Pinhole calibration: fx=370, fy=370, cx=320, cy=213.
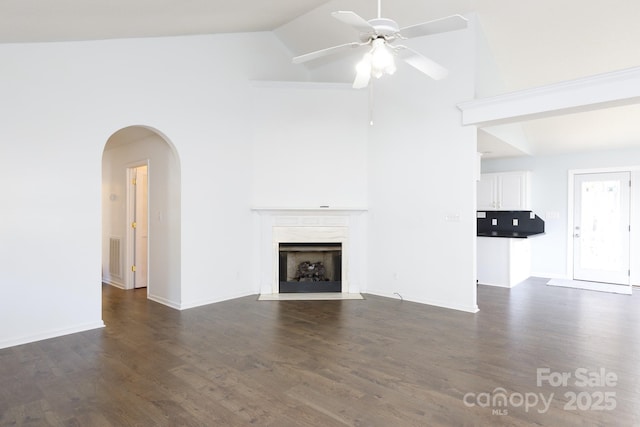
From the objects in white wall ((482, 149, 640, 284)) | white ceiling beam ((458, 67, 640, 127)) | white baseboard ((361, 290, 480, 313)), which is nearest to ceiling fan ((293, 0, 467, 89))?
white ceiling beam ((458, 67, 640, 127))

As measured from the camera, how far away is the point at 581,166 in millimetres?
6852

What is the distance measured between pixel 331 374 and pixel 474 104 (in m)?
3.55

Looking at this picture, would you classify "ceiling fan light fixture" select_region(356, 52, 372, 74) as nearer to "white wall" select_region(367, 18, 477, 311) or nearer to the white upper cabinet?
"white wall" select_region(367, 18, 477, 311)

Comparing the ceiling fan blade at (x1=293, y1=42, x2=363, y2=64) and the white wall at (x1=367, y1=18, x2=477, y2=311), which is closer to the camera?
the ceiling fan blade at (x1=293, y1=42, x2=363, y2=64)

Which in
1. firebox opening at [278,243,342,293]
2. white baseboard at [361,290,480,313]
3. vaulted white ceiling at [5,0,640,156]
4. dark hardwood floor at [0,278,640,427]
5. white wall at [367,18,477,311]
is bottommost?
dark hardwood floor at [0,278,640,427]

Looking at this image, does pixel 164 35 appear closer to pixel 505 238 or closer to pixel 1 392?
pixel 1 392

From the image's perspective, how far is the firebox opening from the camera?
5.69 metres

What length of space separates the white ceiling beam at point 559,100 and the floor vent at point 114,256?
18.6ft

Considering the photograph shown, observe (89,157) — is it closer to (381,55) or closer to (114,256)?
(114,256)

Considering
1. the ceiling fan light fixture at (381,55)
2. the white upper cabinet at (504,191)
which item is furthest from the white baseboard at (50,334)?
the white upper cabinet at (504,191)

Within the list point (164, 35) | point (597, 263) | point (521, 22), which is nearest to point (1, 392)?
point (164, 35)

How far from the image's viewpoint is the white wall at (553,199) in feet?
22.6

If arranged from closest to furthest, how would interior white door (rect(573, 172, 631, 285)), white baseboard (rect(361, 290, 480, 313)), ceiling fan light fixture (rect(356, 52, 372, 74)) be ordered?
ceiling fan light fixture (rect(356, 52, 372, 74))
white baseboard (rect(361, 290, 480, 313))
interior white door (rect(573, 172, 631, 285))

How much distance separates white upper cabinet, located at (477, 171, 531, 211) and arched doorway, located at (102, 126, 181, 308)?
19.6 feet
